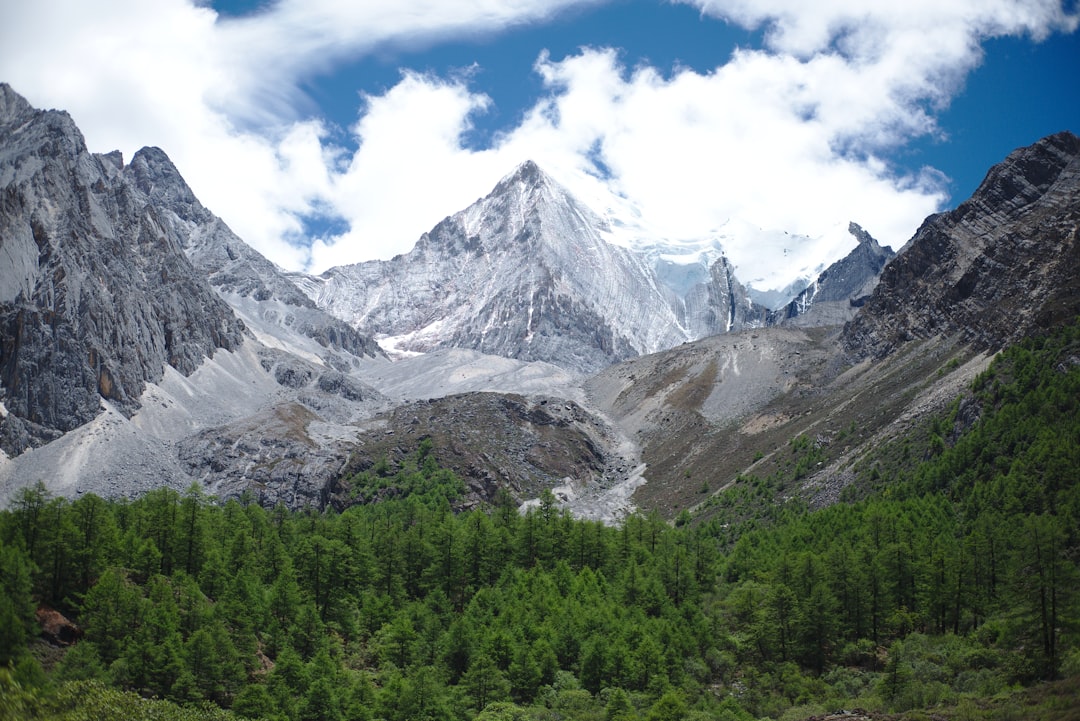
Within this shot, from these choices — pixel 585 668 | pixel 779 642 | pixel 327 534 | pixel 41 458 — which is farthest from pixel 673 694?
pixel 41 458

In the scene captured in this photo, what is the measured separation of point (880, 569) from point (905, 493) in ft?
139

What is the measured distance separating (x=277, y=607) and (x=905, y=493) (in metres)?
76.5

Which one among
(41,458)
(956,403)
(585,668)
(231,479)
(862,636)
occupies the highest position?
(41,458)

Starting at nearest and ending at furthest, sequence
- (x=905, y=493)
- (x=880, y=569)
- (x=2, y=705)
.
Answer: (x=2, y=705)
(x=880, y=569)
(x=905, y=493)

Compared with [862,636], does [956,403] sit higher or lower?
higher

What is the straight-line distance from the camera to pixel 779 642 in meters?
77.9

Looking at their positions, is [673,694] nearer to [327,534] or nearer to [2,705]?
[2,705]

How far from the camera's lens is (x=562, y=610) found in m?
83.5

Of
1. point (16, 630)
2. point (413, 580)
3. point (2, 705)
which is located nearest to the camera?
point (2, 705)

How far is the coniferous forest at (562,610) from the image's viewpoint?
62031 millimetres

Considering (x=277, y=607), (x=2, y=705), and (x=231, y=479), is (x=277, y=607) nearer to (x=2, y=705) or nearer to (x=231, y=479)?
(x=2, y=705)

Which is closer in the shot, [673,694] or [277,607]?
[673,694]

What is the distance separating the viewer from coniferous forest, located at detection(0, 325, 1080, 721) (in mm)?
62031

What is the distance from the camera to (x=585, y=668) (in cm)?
7362
